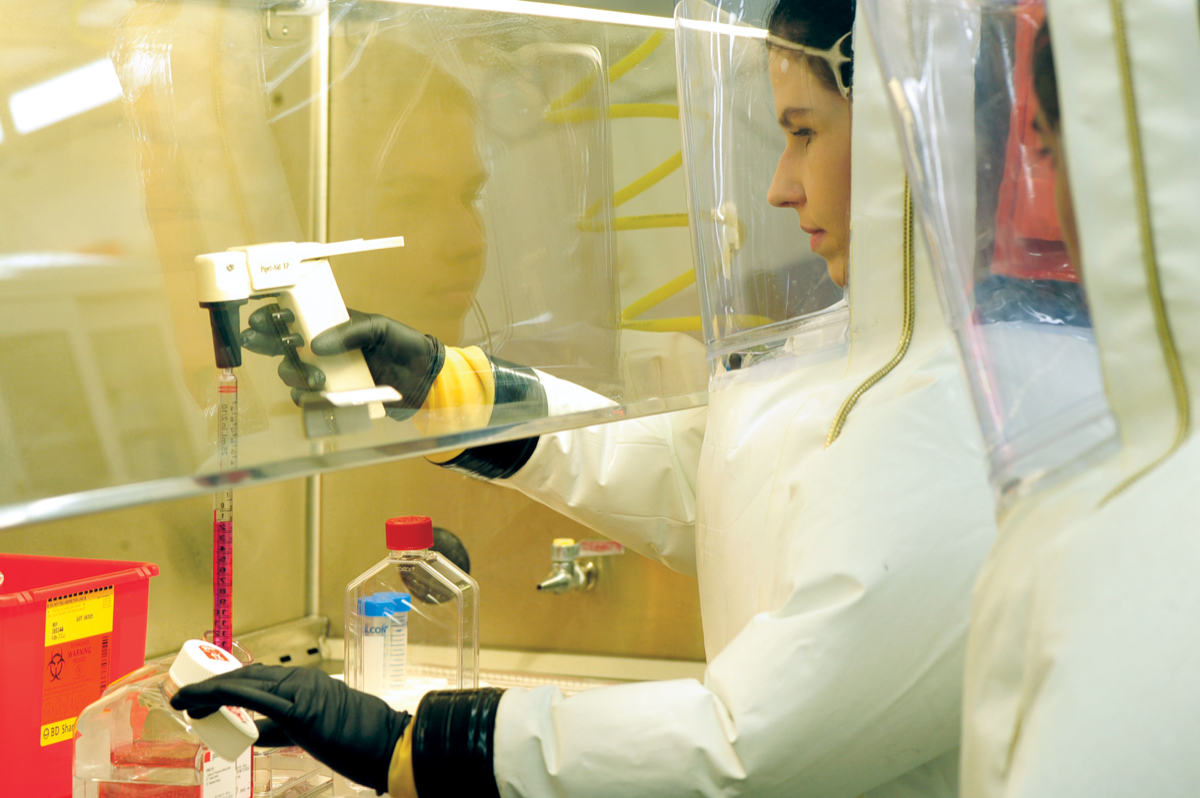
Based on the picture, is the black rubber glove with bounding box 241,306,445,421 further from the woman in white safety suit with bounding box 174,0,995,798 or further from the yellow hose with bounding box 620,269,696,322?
the yellow hose with bounding box 620,269,696,322

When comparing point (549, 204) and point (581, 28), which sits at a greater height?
point (581, 28)

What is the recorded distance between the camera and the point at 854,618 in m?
0.77

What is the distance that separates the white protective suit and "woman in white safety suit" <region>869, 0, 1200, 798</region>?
0.78ft

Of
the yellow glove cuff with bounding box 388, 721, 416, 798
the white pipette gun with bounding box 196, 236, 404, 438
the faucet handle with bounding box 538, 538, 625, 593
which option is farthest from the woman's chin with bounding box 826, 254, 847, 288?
the faucet handle with bounding box 538, 538, 625, 593

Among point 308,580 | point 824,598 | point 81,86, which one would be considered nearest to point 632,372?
point 824,598

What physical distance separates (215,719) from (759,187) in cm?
84

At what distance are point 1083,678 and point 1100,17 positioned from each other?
0.33m

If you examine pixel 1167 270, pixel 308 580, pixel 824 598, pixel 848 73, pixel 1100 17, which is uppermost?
pixel 848 73

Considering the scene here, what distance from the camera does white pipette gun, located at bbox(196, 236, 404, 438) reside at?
2.57 feet

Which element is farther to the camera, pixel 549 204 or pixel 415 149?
pixel 549 204

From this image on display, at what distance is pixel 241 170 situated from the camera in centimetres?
94

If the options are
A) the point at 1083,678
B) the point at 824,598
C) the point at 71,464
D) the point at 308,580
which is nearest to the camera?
the point at 1083,678

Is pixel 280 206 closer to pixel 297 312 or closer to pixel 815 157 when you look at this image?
pixel 297 312

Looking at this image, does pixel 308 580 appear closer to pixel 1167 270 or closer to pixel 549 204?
pixel 549 204
